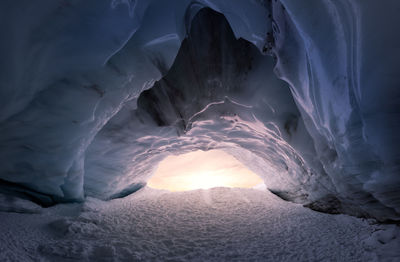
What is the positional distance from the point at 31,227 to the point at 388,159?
307cm

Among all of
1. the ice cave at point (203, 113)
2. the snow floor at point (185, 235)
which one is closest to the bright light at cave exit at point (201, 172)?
the ice cave at point (203, 113)

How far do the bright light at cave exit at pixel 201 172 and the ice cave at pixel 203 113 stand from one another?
3002 mm

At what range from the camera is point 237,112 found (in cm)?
305

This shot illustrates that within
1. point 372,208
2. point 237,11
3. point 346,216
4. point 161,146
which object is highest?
point 237,11

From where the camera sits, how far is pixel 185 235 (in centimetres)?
213

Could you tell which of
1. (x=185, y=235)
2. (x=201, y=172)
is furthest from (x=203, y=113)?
(x=201, y=172)

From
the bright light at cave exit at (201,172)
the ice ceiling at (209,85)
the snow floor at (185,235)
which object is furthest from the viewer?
the bright light at cave exit at (201,172)

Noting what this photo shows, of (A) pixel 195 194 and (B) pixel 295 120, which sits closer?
(B) pixel 295 120

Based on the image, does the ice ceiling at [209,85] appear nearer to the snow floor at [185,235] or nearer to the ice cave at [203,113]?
the ice cave at [203,113]

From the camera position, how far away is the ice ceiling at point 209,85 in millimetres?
1408

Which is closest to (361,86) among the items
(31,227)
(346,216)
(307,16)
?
(307,16)

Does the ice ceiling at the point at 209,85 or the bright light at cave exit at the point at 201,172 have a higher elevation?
the ice ceiling at the point at 209,85

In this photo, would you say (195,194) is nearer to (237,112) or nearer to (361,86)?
(237,112)

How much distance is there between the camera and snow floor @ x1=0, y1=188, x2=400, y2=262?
160 cm
